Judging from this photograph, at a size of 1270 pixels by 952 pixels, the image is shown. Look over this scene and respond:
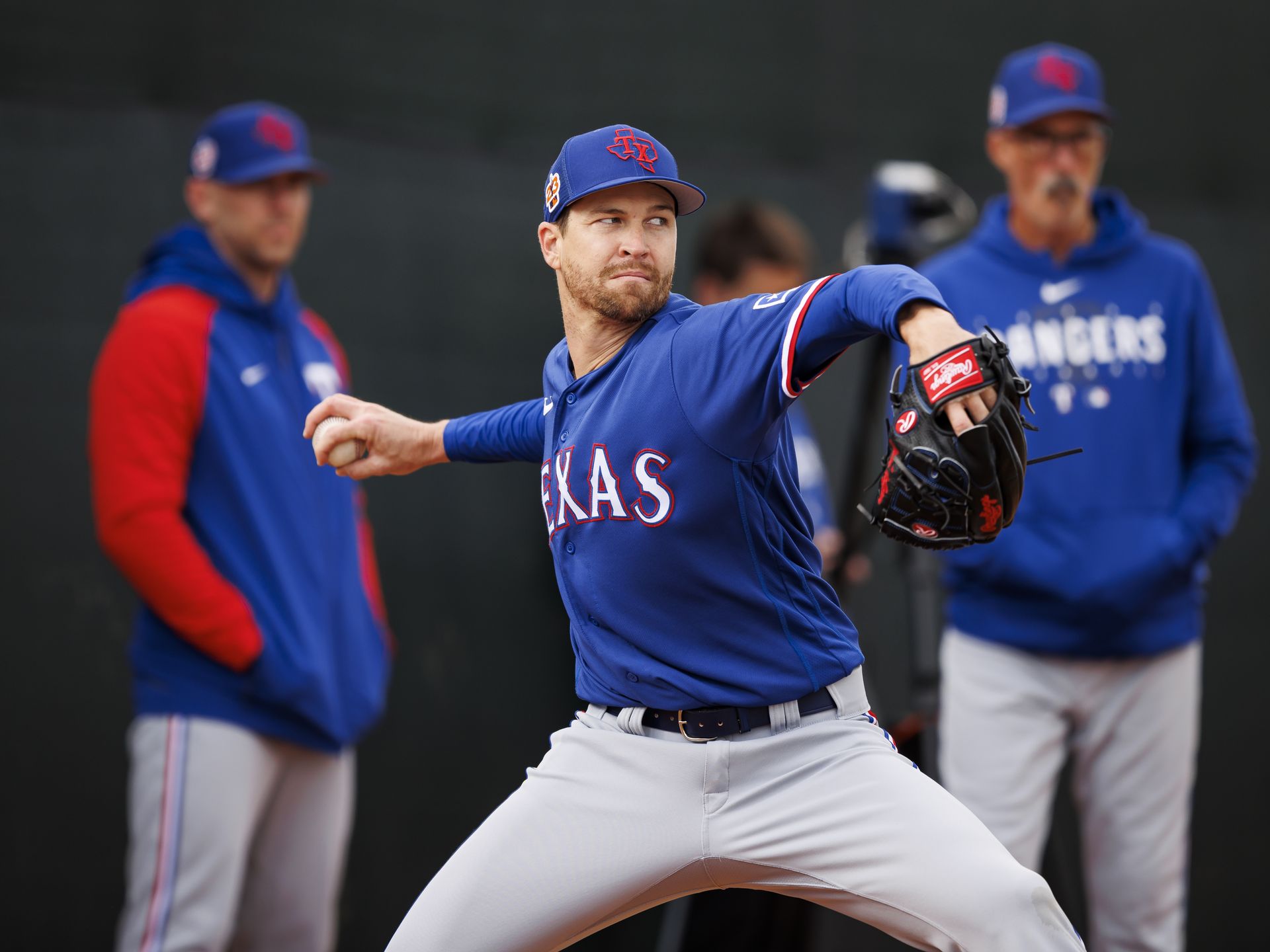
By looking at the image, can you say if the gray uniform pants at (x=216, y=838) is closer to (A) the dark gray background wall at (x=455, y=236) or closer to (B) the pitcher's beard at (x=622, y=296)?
(A) the dark gray background wall at (x=455, y=236)

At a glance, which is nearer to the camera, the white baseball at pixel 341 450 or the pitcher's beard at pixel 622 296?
the pitcher's beard at pixel 622 296

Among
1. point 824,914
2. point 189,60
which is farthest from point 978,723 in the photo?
point 189,60

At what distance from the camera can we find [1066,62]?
288 centimetres

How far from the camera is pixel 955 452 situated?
148 cm

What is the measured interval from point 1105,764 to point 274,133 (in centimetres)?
208

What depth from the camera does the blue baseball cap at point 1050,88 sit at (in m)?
2.86

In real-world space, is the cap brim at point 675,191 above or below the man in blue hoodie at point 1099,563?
above

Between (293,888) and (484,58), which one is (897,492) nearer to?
(293,888)

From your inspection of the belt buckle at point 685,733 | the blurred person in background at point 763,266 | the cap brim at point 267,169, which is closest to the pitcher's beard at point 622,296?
the belt buckle at point 685,733

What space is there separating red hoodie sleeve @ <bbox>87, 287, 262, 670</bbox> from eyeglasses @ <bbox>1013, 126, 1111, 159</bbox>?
1696mm

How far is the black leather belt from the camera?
1833 millimetres

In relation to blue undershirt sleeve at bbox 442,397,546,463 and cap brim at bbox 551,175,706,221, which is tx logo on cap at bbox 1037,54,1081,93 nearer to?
cap brim at bbox 551,175,706,221

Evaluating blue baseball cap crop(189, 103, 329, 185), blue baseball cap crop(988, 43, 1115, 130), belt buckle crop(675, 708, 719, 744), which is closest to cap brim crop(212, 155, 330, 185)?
blue baseball cap crop(189, 103, 329, 185)

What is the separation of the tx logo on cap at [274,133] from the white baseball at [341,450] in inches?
42.2
